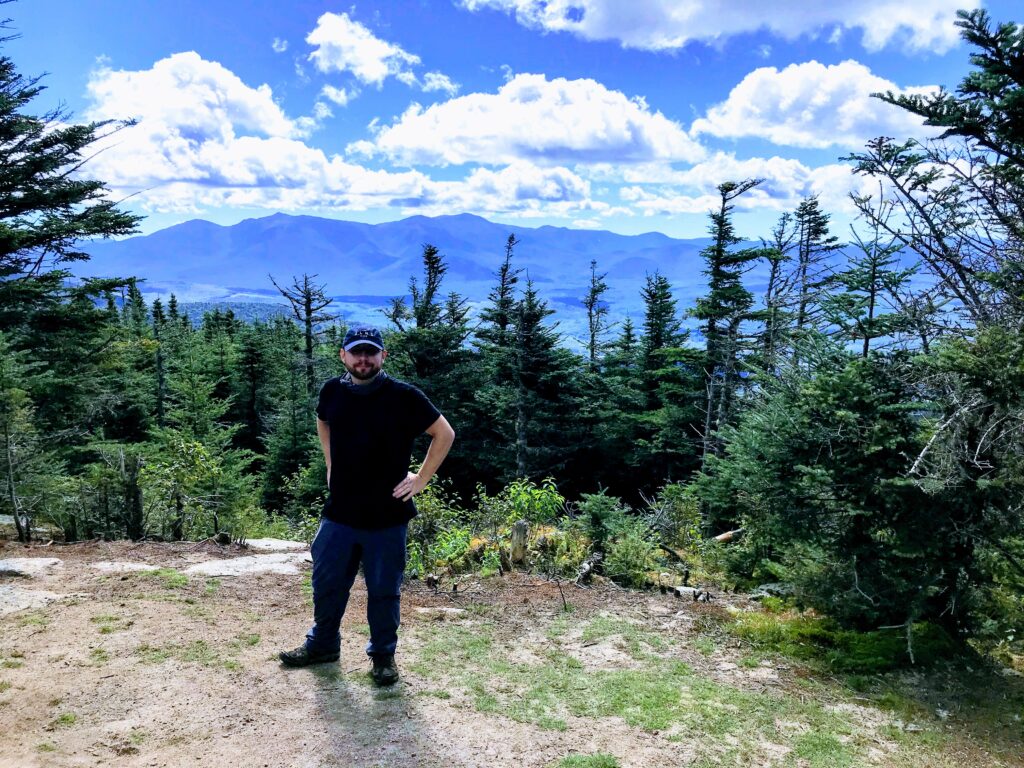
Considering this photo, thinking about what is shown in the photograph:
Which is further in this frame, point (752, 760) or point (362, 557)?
point (362, 557)

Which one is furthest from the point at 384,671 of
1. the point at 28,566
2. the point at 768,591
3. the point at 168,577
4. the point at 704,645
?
the point at 28,566

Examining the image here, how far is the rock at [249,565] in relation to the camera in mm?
7160

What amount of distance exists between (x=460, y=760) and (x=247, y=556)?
525cm

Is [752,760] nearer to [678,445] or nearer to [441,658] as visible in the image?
[441,658]

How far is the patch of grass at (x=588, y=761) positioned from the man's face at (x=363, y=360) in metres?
→ 2.69

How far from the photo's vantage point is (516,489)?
9.25 m

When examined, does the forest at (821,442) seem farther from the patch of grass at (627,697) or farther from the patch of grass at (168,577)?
the patch of grass at (168,577)

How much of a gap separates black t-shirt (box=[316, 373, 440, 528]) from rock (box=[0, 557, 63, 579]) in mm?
4740

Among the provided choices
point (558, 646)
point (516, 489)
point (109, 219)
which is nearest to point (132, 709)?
point (558, 646)

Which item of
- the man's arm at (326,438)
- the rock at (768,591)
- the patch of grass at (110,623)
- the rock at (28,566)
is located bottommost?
the rock at (768,591)

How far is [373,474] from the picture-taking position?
4363 mm

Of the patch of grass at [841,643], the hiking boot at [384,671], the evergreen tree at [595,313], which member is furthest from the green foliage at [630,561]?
the evergreen tree at [595,313]

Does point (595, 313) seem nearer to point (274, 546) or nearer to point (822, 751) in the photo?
point (274, 546)

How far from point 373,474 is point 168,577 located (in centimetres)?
391
